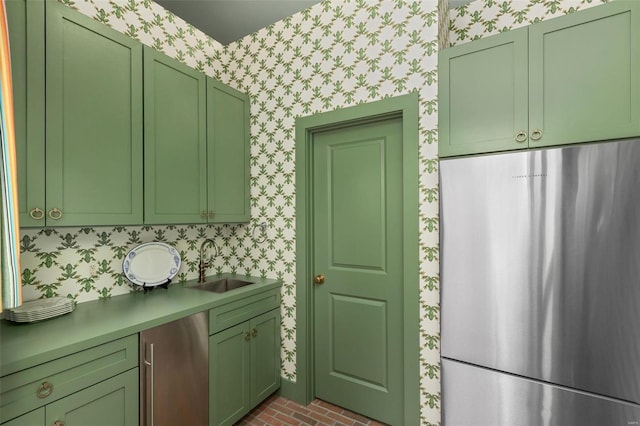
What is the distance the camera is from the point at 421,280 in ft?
6.04

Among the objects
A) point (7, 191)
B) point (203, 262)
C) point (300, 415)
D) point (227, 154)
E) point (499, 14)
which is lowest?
point (300, 415)

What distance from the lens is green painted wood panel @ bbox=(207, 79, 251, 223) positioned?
2.23 metres

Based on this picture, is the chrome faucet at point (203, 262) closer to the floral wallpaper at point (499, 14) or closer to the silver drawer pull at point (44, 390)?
the silver drawer pull at point (44, 390)

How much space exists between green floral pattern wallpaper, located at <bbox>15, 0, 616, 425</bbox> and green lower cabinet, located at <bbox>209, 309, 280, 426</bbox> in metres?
0.14

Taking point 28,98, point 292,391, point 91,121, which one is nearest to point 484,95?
point 91,121

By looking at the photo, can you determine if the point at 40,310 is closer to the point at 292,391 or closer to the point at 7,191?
the point at 7,191

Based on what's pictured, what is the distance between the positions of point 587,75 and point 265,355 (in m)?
2.55

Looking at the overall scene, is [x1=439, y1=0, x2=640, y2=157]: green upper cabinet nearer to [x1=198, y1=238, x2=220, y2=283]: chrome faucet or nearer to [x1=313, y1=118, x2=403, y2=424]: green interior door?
[x1=313, y1=118, x2=403, y2=424]: green interior door

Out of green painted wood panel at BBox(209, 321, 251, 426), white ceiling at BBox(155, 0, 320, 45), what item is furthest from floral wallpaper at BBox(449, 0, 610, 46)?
green painted wood panel at BBox(209, 321, 251, 426)

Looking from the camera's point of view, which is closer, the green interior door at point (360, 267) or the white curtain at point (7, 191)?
the white curtain at point (7, 191)

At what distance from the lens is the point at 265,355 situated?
2.25m

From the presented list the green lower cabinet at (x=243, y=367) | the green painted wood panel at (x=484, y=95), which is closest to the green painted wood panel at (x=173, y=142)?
the green lower cabinet at (x=243, y=367)

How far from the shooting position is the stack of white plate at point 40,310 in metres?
1.42

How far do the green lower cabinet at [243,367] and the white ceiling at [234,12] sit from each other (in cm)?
243
